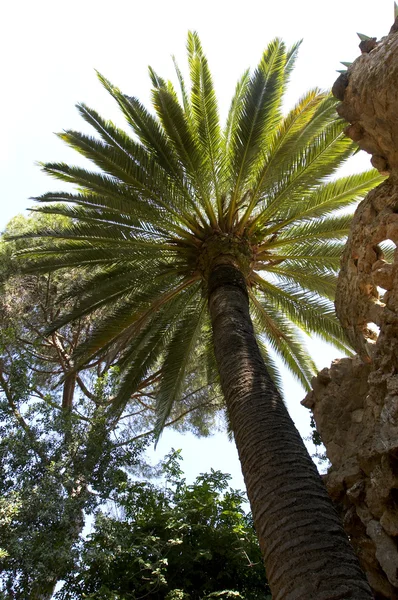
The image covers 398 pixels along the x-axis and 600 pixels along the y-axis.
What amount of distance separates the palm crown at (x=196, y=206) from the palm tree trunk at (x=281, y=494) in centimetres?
279

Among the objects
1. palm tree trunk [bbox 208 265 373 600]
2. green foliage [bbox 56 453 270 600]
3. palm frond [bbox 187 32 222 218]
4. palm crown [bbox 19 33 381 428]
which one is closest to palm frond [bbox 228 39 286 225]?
palm crown [bbox 19 33 381 428]

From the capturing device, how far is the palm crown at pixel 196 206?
8117 mm

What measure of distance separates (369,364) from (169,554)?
154 inches

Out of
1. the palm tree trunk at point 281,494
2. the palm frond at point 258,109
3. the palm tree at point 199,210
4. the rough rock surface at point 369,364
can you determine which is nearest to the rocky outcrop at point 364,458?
→ the rough rock surface at point 369,364

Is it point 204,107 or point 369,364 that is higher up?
point 204,107

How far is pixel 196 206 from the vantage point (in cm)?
855

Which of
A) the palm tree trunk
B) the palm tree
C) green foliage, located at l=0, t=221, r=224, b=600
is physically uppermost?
the palm tree

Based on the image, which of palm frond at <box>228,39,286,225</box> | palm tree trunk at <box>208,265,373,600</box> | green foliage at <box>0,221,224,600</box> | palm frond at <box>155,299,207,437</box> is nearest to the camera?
palm tree trunk at <box>208,265,373,600</box>

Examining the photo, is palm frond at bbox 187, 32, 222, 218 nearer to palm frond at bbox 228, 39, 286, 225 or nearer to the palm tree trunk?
palm frond at bbox 228, 39, 286, 225

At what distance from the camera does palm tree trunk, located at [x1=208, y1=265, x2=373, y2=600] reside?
333 centimetres

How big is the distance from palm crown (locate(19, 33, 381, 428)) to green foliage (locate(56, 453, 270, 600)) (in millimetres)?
1699

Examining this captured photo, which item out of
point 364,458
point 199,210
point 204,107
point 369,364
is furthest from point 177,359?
point 364,458

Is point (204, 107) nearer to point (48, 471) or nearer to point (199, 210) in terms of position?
point (199, 210)

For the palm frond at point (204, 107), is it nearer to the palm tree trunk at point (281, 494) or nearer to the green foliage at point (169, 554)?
the palm tree trunk at point (281, 494)
